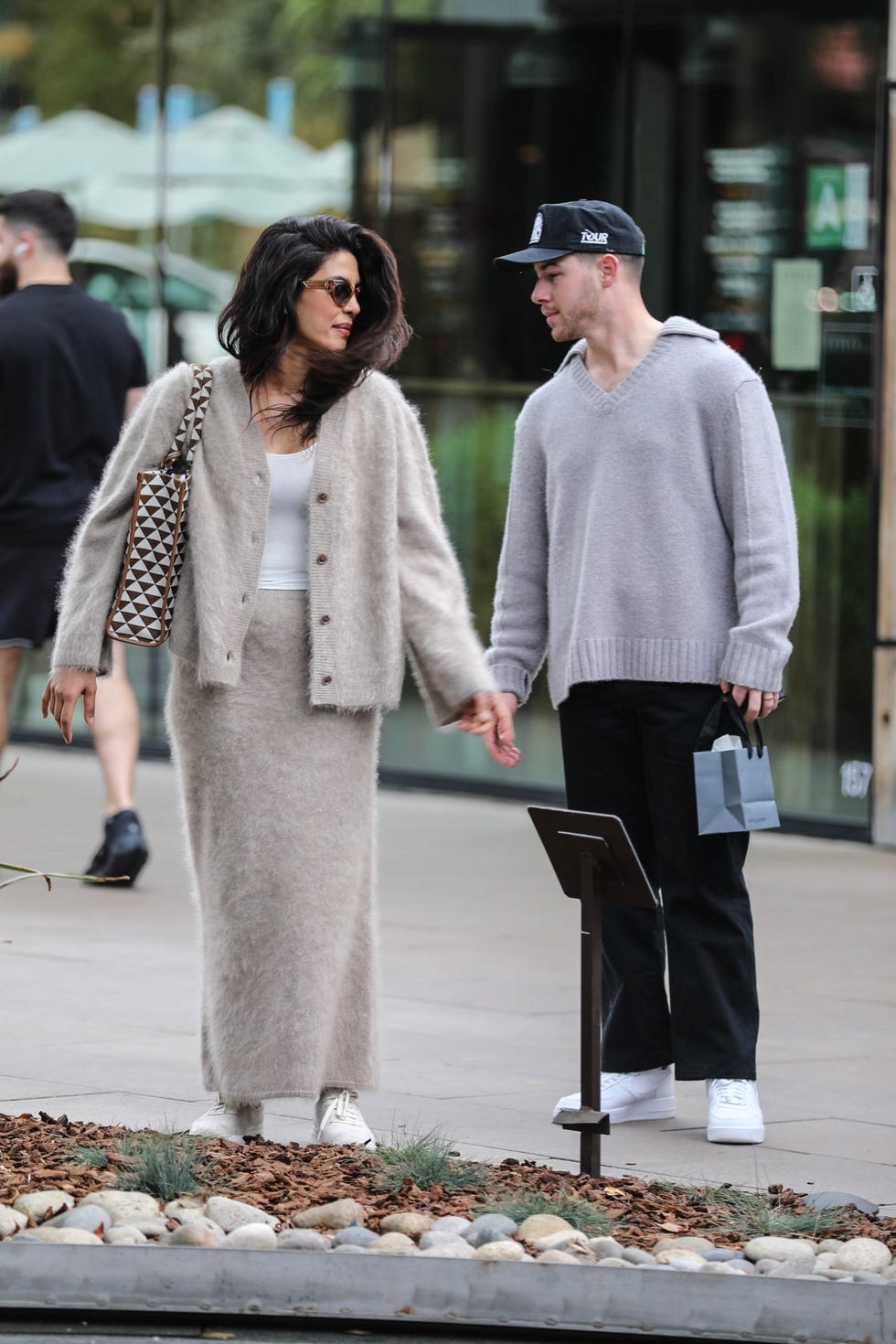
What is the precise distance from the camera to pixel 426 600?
5195 millimetres

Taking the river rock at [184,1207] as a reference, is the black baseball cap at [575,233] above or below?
above

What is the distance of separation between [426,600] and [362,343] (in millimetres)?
524

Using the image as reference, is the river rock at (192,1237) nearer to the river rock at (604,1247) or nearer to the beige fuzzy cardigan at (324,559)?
the river rock at (604,1247)

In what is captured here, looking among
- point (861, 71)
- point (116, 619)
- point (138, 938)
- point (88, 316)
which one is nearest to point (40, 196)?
point (88, 316)

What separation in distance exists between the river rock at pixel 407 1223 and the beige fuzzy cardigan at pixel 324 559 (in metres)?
1.11

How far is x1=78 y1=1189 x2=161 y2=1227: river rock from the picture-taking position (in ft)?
14.2

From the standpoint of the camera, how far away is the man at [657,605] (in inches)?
221

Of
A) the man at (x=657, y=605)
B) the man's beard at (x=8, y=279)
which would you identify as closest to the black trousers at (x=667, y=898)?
the man at (x=657, y=605)

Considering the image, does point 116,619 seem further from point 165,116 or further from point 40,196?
point 165,116

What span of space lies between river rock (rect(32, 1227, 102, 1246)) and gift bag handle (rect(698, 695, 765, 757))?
197 cm

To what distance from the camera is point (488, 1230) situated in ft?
14.0

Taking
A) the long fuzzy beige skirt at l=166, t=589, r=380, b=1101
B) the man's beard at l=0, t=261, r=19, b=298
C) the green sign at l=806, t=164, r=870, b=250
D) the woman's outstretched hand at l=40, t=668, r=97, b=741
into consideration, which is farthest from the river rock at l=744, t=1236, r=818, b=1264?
the green sign at l=806, t=164, r=870, b=250

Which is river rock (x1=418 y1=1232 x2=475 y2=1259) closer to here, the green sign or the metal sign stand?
the metal sign stand

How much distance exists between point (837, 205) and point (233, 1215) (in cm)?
698
